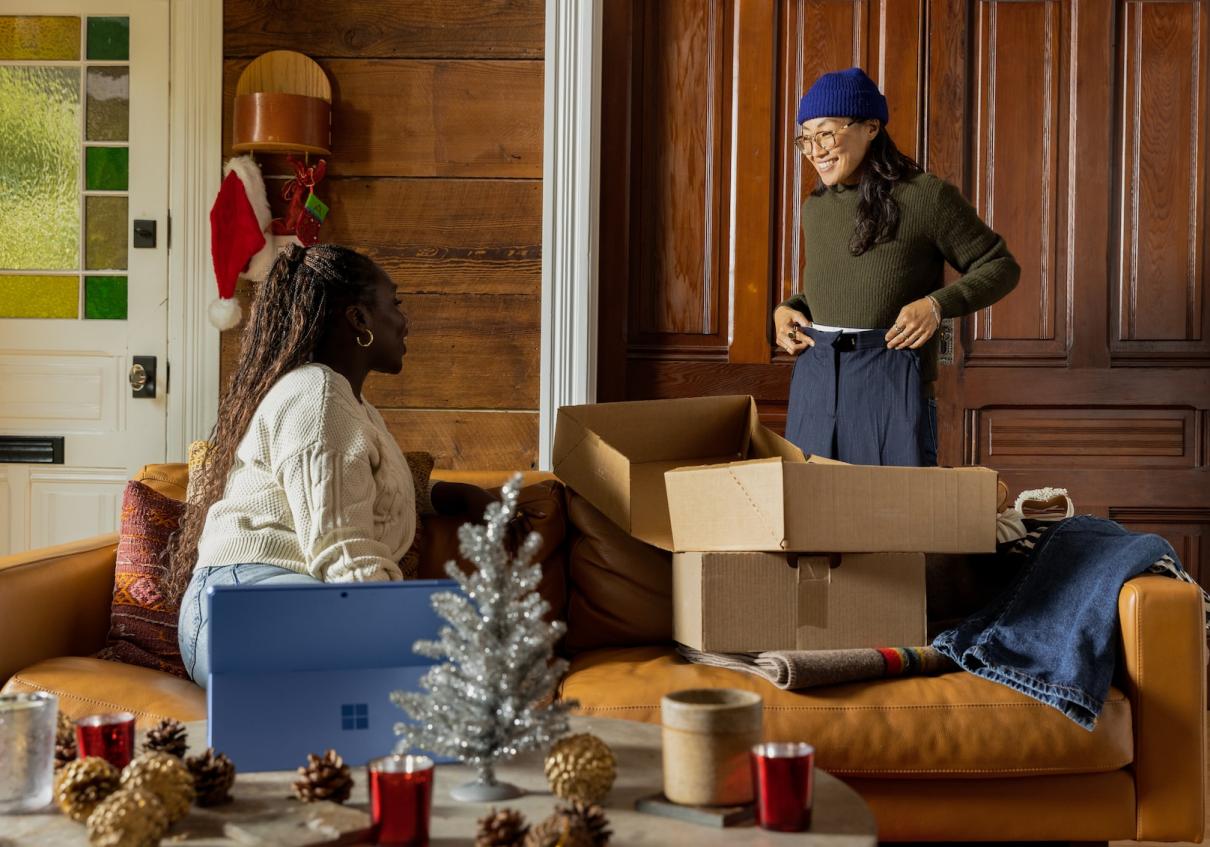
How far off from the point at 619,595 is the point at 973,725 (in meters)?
0.67

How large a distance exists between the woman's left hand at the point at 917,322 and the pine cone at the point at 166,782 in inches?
74.1

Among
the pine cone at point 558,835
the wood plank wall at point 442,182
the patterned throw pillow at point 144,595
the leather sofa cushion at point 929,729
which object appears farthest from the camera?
the wood plank wall at point 442,182

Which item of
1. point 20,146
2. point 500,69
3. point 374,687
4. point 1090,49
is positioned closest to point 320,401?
point 374,687

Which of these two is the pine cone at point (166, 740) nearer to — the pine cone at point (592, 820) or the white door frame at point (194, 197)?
the pine cone at point (592, 820)

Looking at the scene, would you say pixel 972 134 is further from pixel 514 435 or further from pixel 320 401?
pixel 320 401

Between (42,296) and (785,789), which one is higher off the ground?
(42,296)

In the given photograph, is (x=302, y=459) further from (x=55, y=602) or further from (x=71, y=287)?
(x=71, y=287)

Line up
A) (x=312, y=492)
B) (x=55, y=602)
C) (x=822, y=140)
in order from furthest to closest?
1. (x=822, y=140)
2. (x=55, y=602)
3. (x=312, y=492)

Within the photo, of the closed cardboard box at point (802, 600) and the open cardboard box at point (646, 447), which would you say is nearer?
the closed cardboard box at point (802, 600)

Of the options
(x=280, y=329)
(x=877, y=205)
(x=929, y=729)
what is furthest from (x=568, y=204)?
(x=929, y=729)

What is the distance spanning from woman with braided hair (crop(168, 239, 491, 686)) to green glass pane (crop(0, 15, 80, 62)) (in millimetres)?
2007

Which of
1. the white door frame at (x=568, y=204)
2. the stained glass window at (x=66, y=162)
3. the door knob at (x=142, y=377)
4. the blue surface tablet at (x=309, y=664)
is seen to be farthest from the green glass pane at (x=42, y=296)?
the blue surface tablet at (x=309, y=664)

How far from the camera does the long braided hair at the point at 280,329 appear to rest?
1.93 metres

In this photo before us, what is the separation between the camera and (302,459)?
69.2 inches
